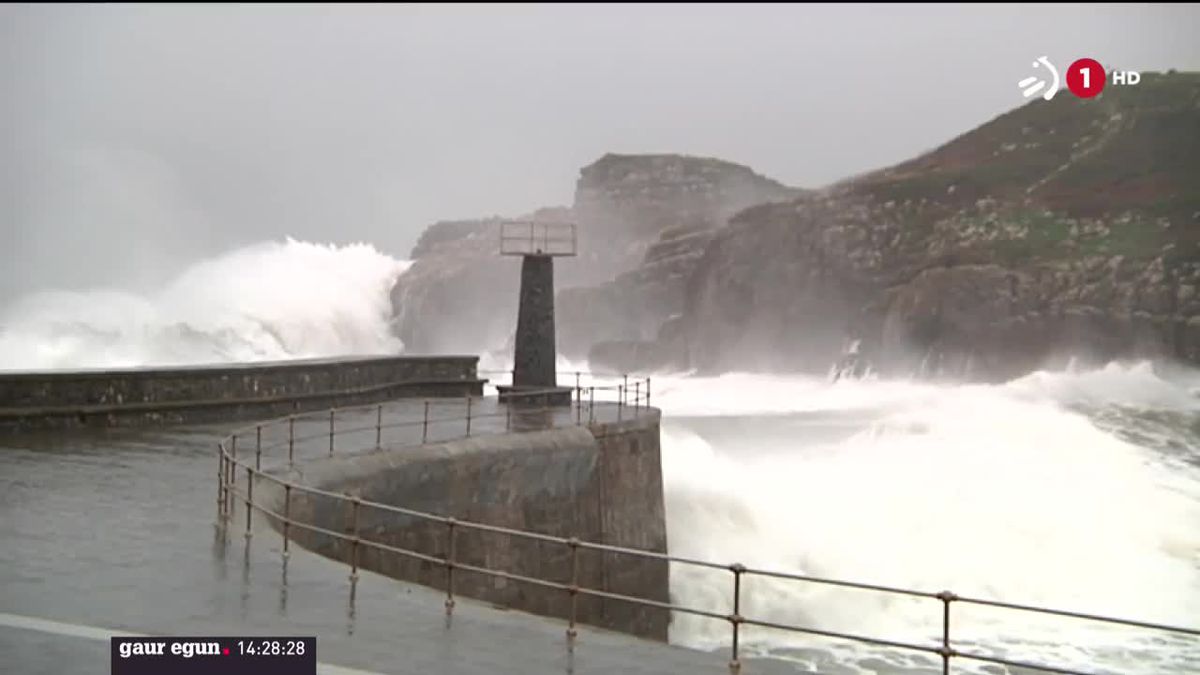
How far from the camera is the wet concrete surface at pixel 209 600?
6.51 meters

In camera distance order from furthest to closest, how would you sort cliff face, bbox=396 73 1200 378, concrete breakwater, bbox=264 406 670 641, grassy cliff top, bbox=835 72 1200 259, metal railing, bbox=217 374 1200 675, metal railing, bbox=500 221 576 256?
grassy cliff top, bbox=835 72 1200 259 → cliff face, bbox=396 73 1200 378 → metal railing, bbox=500 221 576 256 → concrete breakwater, bbox=264 406 670 641 → metal railing, bbox=217 374 1200 675

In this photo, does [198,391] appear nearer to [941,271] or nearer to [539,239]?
[539,239]

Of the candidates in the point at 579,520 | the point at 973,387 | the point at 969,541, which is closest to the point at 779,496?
the point at 969,541

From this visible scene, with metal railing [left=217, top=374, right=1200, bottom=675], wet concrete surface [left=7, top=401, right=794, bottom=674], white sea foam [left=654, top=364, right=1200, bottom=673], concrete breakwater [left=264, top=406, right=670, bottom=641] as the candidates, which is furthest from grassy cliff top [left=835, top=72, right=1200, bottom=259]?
wet concrete surface [left=7, top=401, right=794, bottom=674]

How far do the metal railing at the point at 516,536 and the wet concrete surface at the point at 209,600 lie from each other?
22 centimetres

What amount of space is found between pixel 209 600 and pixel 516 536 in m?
7.01

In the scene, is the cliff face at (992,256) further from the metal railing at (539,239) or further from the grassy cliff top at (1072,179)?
the metal railing at (539,239)

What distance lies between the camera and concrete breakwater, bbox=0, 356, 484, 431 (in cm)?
1638

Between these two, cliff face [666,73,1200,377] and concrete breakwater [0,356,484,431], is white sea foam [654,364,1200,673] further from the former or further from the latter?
cliff face [666,73,1200,377]

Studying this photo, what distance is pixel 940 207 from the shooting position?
255 feet

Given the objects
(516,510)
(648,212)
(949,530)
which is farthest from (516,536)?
(648,212)

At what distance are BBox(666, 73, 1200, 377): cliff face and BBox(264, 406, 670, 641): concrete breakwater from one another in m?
46.5

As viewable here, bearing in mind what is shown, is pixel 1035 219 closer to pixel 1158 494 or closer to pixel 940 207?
pixel 940 207

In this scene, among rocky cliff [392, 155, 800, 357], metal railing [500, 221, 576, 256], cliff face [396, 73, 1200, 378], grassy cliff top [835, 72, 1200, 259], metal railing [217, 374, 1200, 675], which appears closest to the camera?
metal railing [217, 374, 1200, 675]
